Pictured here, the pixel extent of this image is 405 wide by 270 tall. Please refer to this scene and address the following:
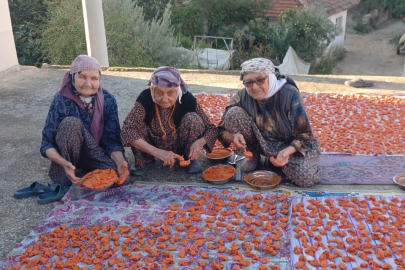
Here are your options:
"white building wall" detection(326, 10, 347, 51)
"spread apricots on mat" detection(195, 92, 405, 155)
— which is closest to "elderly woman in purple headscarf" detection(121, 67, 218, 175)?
"spread apricots on mat" detection(195, 92, 405, 155)

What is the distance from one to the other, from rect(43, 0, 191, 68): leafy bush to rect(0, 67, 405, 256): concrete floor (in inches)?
131

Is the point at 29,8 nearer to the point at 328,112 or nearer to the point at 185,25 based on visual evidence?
the point at 185,25

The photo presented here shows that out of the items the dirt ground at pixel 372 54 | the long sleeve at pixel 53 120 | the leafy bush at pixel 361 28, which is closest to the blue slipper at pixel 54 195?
the long sleeve at pixel 53 120

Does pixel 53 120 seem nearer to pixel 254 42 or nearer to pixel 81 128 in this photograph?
pixel 81 128

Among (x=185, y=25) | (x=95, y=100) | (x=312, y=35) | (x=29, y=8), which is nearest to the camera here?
(x=95, y=100)

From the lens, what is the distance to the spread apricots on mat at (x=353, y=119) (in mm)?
3855

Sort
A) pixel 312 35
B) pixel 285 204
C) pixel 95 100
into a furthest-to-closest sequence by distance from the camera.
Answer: pixel 312 35, pixel 95 100, pixel 285 204

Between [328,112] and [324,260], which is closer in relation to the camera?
[324,260]

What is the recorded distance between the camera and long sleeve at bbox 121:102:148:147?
10.4ft

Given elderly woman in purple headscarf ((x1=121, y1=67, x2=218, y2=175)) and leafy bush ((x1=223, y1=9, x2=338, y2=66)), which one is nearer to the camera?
elderly woman in purple headscarf ((x1=121, y1=67, x2=218, y2=175))

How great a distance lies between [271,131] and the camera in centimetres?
323

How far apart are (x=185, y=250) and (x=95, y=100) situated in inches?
54.7

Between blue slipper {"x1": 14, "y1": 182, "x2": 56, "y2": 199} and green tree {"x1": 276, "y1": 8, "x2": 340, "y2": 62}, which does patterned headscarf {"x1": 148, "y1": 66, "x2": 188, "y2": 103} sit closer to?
blue slipper {"x1": 14, "y1": 182, "x2": 56, "y2": 199}

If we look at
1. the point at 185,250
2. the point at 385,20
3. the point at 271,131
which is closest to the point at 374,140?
the point at 271,131
